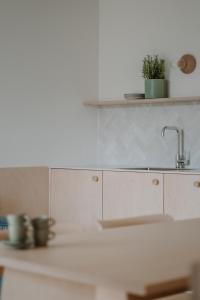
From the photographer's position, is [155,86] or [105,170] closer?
[105,170]

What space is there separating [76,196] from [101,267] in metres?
3.28

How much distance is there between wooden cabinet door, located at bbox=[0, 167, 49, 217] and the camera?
15.9ft

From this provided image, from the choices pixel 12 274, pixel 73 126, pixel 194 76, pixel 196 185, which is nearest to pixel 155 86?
pixel 194 76

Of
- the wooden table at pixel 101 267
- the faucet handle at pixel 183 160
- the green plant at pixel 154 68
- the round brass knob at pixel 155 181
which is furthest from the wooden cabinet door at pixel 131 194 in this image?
the wooden table at pixel 101 267

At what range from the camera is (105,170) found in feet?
15.7

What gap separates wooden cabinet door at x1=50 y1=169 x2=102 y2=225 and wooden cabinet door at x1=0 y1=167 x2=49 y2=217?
2.9 inches

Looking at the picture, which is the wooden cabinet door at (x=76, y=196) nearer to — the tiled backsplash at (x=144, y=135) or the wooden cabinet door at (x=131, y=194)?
the wooden cabinet door at (x=131, y=194)

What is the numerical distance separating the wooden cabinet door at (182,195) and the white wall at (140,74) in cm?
69

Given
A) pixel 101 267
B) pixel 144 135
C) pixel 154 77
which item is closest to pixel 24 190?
pixel 144 135

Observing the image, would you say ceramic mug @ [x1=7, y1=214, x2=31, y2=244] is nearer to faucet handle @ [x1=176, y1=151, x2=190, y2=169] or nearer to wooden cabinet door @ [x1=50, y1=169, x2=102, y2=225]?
wooden cabinet door @ [x1=50, y1=169, x2=102, y2=225]

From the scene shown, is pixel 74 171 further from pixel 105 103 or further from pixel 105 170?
pixel 105 103

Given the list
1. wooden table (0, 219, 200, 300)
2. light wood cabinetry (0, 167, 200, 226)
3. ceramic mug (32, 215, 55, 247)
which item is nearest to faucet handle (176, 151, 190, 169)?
light wood cabinetry (0, 167, 200, 226)

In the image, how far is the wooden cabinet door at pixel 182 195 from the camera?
4.21 meters

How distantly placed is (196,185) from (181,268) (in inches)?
100
